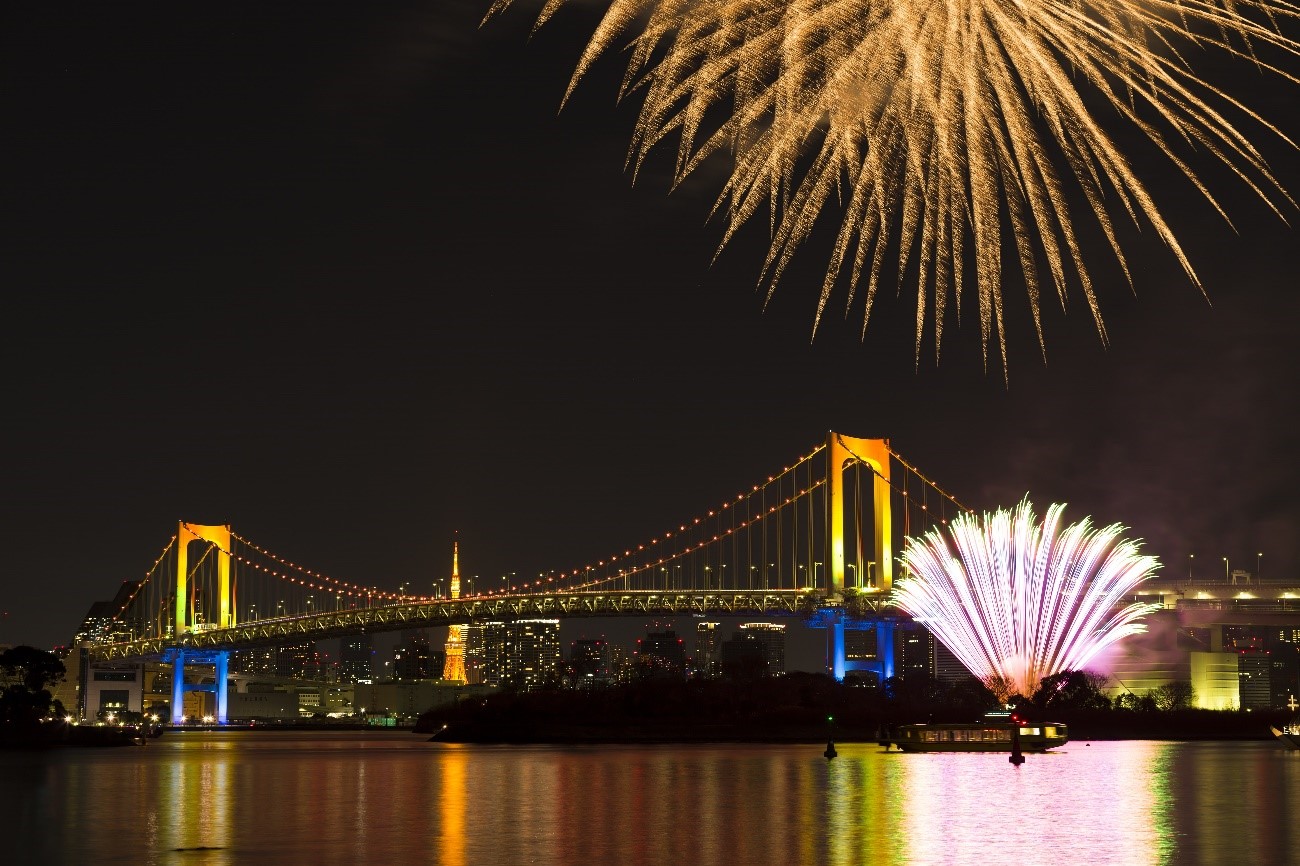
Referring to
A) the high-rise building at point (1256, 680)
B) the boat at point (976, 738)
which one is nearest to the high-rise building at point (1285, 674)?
the high-rise building at point (1256, 680)

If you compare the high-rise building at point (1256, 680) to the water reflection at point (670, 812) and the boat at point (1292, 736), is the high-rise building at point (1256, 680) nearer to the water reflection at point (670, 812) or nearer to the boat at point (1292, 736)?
the boat at point (1292, 736)

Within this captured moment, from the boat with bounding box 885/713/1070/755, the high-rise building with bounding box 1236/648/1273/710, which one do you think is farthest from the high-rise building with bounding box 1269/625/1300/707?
→ the boat with bounding box 885/713/1070/755

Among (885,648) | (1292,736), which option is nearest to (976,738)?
(1292,736)

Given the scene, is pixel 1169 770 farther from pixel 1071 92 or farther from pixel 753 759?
pixel 1071 92

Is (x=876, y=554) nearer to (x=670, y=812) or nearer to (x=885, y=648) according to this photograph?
(x=885, y=648)

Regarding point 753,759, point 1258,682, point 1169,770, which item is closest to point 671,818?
point 1169,770

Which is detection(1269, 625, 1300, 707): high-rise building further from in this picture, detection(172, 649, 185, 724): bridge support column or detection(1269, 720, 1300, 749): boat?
detection(172, 649, 185, 724): bridge support column
